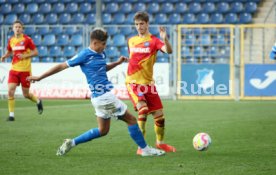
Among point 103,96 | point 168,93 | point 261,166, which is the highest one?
point 103,96

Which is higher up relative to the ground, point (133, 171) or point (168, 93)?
point (133, 171)

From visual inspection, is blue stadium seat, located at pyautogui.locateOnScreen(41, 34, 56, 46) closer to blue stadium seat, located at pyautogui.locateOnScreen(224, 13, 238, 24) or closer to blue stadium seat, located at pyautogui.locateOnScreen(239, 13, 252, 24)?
blue stadium seat, located at pyautogui.locateOnScreen(224, 13, 238, 24)

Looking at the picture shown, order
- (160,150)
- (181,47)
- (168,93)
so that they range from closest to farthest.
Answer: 1. (160,150)
2. (168,93)
3. (181,47)

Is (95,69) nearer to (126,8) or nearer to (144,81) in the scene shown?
(144,81)

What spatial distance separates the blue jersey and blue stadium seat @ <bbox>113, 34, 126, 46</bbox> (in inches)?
642

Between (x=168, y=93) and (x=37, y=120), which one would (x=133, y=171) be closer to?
(x=37, y=120)

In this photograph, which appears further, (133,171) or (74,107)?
(74,107)

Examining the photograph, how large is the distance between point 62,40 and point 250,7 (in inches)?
300

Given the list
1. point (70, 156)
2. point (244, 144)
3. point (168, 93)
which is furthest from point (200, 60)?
point (70, 156)

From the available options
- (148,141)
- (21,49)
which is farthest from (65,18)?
(148,141)

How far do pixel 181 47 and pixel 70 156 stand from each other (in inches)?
626

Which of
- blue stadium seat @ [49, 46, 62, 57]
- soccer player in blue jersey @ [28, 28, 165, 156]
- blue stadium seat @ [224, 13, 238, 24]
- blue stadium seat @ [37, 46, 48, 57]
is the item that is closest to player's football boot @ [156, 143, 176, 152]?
soccer player in blue jersey @ [28, 28, 165, 156]

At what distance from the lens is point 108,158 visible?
9.13 meters

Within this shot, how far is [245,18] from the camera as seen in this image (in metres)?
26.5
